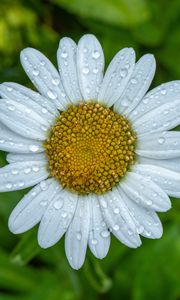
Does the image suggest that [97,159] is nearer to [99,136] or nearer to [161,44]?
[99,136]

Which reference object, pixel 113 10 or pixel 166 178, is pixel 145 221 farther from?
pixel 113 10

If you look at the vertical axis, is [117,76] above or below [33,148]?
above

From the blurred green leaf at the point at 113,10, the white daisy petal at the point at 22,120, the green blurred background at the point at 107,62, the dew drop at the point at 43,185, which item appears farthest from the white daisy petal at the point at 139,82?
the blurred green leaf at the point at 113,10

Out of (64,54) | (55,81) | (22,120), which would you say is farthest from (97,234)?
(64,54)

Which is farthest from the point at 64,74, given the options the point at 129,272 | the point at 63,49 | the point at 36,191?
the point at 129,272

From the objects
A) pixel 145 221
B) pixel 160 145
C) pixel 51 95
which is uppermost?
pixel 160 145

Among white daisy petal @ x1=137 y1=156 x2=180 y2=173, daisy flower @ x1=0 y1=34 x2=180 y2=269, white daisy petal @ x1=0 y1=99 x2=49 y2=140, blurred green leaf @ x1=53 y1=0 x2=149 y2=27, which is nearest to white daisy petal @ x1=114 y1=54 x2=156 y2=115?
daisy flower @ x1=0 y1=34 x2=180 y2=269
